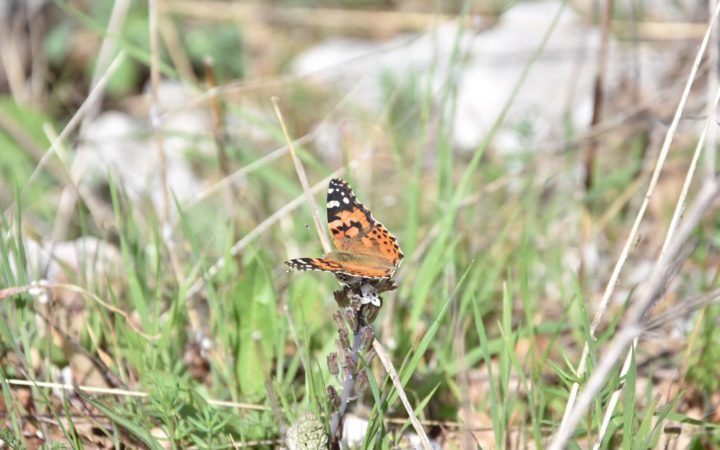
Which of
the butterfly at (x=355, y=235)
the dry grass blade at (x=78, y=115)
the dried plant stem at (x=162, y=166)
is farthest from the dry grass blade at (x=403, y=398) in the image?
the dry grass blade at (x=78, y=115)

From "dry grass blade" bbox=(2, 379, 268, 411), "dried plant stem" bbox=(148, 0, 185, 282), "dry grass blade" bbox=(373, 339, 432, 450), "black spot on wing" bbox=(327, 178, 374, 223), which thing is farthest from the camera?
"dried plant stem" bbox=(148, 0, 185, 282)

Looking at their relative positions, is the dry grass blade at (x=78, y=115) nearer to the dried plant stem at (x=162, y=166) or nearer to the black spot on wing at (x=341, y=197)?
the dried plant stem at (x=162, y=166)

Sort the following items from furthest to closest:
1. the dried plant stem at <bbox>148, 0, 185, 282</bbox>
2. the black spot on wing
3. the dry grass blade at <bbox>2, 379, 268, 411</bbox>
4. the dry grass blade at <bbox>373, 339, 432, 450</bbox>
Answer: the dried plant stem at <bbox>148, 0, 185, 282</bbox> < the black spot on wing < the dry grass blade at <bbox>2, 379, 268, 411</bbox> < the dry grass blade at <bbox>373, 339, 432, 450</bbox>

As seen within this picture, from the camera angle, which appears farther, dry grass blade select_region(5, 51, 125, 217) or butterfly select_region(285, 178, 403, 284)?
dry grass blade select_region(5, 51, 125, 217)

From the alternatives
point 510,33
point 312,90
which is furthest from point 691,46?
point 312,90

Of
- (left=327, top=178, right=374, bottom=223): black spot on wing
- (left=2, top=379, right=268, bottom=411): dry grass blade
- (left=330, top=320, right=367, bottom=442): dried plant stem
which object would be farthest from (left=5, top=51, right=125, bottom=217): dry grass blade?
(left=330, top=320, right=367, bottom=442): dried plant stem

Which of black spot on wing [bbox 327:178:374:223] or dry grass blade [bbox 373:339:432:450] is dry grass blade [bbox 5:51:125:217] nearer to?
black spot on wing [bbox 327:178:374:223]

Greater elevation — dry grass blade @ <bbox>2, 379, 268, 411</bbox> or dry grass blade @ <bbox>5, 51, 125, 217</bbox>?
dry grass blade @ <bbox>5, 51, 125, 217</bbox>

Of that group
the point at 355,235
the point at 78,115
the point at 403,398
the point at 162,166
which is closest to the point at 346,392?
the point at 403,398

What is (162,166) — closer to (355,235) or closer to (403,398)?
(355,235)

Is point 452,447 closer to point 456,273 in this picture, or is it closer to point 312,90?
point 456,273
